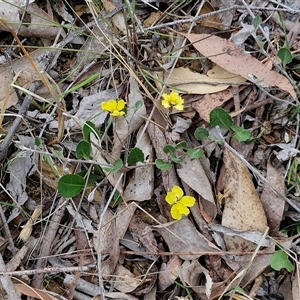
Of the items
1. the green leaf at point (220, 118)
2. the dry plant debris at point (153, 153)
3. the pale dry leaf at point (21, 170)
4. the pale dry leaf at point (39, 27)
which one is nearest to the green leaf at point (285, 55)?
the dry plant debris at point (153, 153)

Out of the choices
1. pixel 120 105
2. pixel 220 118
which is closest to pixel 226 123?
pixel 220 118

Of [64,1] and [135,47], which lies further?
[64,1]

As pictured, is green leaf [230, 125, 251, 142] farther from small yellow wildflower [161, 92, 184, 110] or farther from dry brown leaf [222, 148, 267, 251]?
small yellow wildflower [161, 92, 184, 110]

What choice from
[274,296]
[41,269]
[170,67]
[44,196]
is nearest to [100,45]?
[170,67]

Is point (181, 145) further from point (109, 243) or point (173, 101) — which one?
point (109, 243)

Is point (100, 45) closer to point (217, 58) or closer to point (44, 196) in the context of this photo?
point (217, 58)

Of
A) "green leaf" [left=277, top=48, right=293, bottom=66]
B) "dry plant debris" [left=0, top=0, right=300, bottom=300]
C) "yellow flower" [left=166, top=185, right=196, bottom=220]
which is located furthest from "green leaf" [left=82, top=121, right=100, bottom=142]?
"green leaf" [left=277, top=48, right=293, bottom=66]
